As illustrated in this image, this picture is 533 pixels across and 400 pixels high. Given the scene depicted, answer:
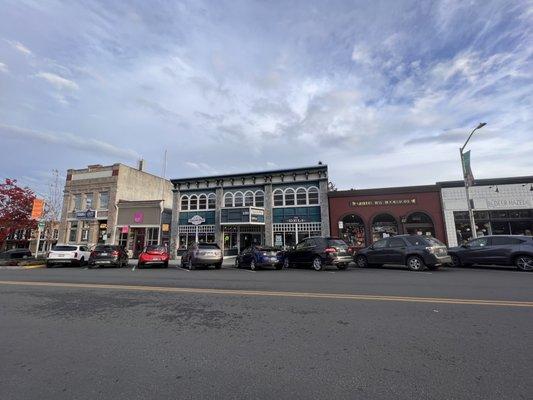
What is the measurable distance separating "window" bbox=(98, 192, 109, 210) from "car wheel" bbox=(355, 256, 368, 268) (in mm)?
27530

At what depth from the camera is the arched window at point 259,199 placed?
93.0 ft

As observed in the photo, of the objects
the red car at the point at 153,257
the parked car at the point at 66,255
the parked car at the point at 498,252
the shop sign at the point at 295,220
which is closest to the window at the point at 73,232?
the parked car at the point at 66,255

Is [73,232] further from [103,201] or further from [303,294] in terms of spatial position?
[303,294]

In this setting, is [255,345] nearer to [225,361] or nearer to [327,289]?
[225,361]

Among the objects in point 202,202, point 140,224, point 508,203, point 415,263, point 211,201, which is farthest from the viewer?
point 140,224

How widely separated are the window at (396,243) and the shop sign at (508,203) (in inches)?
483

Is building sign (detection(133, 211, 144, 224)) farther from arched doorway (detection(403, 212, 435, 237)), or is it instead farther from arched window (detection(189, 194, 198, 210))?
arched doorway (detection(403, 212, 435, 237))

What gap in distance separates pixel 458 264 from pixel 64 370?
690 inches

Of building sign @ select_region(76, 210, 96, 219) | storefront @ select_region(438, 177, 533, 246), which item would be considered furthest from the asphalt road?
building sign @ select_region(76, 210, 96, 219)

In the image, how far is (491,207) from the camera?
2331cm

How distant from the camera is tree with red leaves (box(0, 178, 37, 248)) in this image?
92.6ft

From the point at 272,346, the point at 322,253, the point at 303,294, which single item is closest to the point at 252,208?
the point at 322,253

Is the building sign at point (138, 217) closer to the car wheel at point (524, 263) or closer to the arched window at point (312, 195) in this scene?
the arched window at point (312, 195)

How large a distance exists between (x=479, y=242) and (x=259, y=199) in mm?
17022
